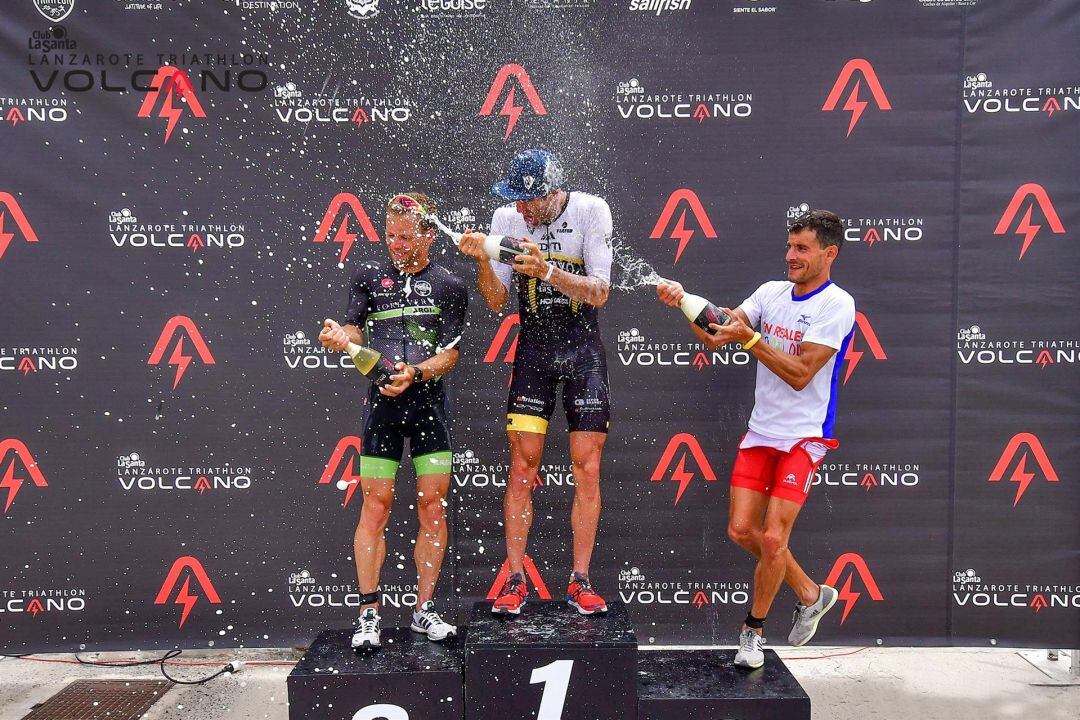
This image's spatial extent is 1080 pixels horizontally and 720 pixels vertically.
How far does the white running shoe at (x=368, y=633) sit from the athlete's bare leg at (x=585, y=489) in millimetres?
874

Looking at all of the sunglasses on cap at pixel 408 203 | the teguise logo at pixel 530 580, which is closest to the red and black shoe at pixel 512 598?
the teguise logo at pixel 530 580

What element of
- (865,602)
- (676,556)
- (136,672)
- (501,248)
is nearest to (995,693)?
(865,602)

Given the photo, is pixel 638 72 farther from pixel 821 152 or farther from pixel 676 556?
pixel 676 556

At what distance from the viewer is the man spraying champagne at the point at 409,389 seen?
3.23m

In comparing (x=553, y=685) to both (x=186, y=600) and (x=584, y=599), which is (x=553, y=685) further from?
(x=186, y=600)

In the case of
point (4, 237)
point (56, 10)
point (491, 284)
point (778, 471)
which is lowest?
point (778, 471)

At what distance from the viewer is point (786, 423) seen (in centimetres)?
327

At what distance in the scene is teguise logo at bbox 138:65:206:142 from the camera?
3994 millimetres

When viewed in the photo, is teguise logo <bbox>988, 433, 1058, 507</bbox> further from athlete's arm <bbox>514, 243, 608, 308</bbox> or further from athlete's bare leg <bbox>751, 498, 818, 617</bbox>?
athlete's arm <bbox>514, 243, 608, 308</bbox>

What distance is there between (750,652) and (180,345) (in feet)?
10.7

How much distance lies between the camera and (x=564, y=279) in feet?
10.2

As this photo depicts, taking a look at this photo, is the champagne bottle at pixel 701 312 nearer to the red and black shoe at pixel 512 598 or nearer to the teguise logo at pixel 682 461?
the teguise logo at pixel 682 461

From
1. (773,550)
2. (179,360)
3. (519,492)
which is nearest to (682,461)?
(773,550)

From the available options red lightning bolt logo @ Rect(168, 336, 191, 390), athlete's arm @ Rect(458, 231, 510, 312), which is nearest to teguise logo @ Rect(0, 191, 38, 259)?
red lightning bolt logo @ Rect(168, 336, 191, 390)
